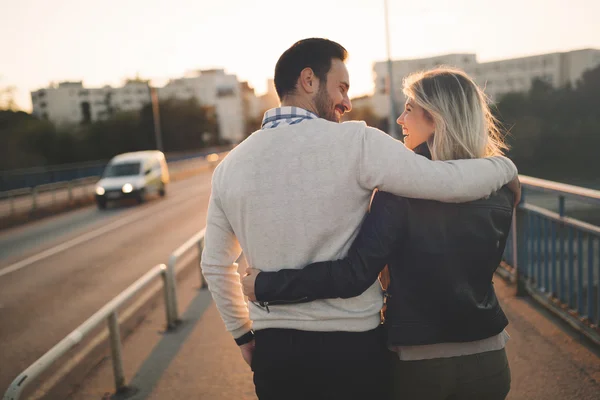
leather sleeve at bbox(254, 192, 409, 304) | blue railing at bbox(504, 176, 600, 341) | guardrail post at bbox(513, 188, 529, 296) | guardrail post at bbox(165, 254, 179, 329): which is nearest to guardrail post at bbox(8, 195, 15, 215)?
guardrail post at bbox(165, 254, 179, 329)

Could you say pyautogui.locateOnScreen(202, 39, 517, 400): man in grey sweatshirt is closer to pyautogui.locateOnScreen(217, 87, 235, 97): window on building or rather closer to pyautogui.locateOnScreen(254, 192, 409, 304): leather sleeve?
pyautogui.locateOnScreen(254, 192, 409, 304): leather sleeve

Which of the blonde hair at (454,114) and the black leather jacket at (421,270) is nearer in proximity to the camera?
the black leather jacket at (421,270)

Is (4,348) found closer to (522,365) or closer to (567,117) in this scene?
(522,365)

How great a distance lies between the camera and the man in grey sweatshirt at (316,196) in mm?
1680

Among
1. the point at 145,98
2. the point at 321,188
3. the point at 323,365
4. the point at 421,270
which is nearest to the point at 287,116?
the point at 321,188

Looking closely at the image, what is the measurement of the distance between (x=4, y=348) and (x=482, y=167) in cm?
609

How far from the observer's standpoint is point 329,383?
174 cm

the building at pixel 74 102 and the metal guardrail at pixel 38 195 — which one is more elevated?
the building at pixel 74 102

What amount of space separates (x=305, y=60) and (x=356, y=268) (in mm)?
735

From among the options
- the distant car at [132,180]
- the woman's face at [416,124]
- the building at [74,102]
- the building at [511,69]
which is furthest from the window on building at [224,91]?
the woman's face at [416,124]

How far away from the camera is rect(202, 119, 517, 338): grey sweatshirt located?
5.48ft

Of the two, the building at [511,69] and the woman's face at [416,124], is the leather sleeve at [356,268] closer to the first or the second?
the woman's face at [416,124]

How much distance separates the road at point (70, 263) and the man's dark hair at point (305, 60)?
4.52 meters

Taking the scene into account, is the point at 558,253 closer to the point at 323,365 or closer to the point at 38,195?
the point at 323,365
